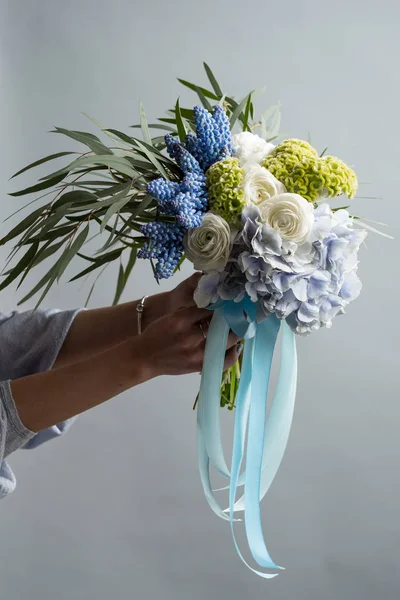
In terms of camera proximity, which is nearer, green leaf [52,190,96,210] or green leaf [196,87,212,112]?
green leaf [52,190,96,210]

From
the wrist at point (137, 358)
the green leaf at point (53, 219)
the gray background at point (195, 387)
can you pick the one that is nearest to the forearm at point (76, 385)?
the wrist at point (137, 358)

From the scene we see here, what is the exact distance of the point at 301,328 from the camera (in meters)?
0.98

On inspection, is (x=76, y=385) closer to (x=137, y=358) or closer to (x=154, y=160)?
(x=137, y=358)

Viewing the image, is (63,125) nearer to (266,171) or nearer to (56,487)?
(56,487)

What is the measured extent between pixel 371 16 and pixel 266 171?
48.2 inches

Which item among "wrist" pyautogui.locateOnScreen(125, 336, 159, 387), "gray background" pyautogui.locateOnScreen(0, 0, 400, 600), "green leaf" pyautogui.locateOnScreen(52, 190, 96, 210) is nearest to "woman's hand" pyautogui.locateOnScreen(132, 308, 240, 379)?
"wrist" pyautogui.locateOnScreen(125, 336, 159, 387)

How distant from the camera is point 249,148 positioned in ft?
3.34

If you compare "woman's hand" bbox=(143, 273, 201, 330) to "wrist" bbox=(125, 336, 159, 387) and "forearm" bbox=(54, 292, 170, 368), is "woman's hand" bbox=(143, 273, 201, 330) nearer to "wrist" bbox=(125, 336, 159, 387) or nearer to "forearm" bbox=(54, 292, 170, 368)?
"forearm" bbox=(54, 292, 170, 368)

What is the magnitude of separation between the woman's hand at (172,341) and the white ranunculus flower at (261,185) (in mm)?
190

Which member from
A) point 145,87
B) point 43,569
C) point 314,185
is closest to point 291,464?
point 43,569

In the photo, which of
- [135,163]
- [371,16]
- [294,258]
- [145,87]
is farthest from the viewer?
[145,87]

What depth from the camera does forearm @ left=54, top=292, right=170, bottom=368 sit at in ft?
4.43

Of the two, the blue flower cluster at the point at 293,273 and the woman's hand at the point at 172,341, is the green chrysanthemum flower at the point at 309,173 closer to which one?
the blue flower cluster at the point at 293,273

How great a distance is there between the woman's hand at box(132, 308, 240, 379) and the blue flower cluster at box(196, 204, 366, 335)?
0.21 ft
